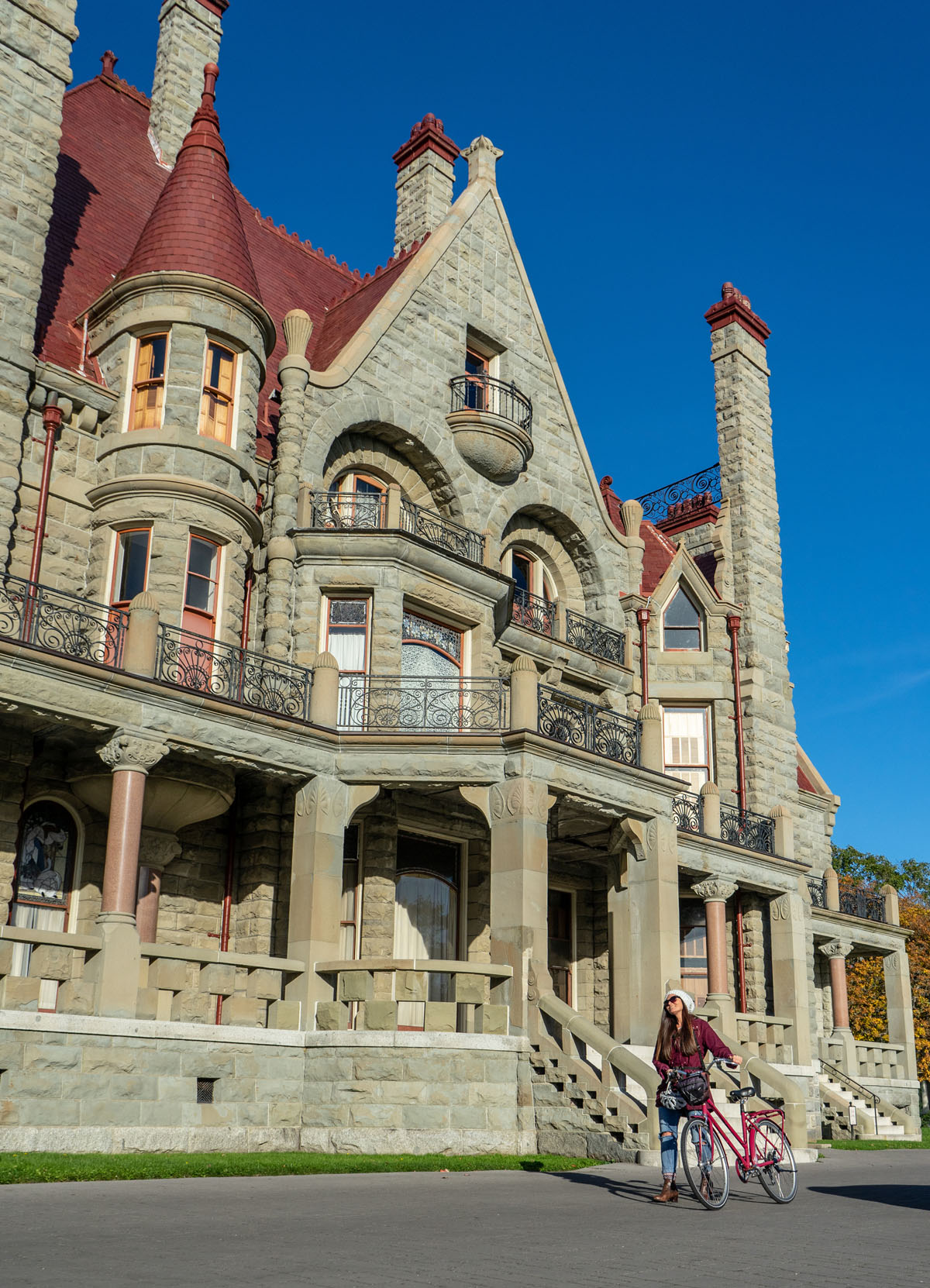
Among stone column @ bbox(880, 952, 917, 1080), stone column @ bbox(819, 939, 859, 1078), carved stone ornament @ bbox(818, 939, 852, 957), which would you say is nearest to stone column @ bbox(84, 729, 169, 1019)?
stone column @ bbox(819, 939, 859, 1078)

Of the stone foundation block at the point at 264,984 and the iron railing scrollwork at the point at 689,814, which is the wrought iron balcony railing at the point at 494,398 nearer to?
the iron railing scrollwork at the point at 689,814

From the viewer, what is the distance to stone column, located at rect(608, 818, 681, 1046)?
2094 centimetres

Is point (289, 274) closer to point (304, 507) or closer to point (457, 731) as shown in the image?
point (304, 507)

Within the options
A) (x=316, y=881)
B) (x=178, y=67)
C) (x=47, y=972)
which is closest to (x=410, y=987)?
(x=316, y=881)

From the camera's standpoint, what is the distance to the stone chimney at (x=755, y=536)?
30.5 metres

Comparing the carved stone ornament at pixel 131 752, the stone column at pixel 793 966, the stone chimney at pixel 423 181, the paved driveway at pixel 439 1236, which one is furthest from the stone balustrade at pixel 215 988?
the stone chimney at pixel 423 181

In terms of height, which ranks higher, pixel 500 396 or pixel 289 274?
pixel 289 274

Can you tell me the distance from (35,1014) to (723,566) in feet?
73.0

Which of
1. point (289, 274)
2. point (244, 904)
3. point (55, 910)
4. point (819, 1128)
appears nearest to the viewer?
point (55, 910)

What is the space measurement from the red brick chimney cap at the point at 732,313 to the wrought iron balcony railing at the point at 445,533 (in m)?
13.2

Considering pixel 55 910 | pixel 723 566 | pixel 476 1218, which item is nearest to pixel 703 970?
pixel 723 566

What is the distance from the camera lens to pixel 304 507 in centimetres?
2248

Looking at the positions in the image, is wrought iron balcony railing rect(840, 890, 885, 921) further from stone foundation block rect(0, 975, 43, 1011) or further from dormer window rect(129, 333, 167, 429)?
stone foundation block rect(0, 975, 43, 1011)

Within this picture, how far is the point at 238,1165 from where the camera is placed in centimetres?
1345
